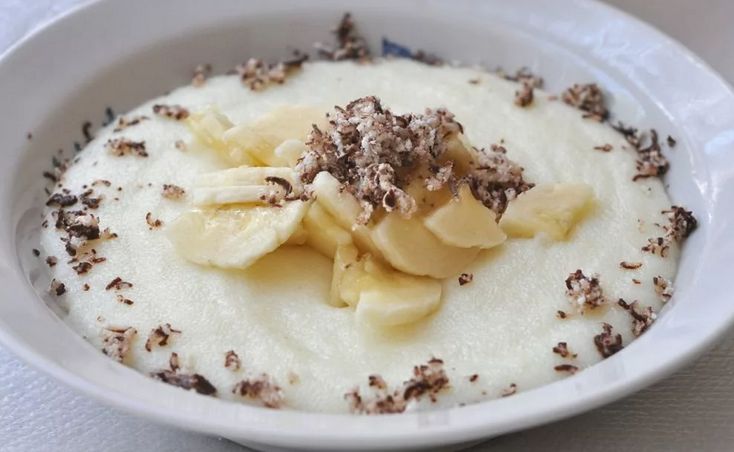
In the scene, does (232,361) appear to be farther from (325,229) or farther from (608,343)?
(608,343)

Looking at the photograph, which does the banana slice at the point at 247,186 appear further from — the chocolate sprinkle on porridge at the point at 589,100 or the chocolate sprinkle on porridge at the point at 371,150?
the chocolate sprinkle on porridge at the point at 589,100

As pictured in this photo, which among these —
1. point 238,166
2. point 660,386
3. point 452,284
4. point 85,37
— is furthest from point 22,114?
point 660,386

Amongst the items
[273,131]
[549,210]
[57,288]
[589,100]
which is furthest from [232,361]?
[589,100]

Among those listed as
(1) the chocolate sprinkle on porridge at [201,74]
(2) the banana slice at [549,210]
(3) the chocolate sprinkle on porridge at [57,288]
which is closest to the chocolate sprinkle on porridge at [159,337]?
(3) the chocolate sprinkle on porridge at [57,288]

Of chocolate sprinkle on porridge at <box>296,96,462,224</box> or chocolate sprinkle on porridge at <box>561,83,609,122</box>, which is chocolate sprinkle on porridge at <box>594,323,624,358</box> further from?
chocolate sprinkle on porridge at <box>561,83,609,122</box>

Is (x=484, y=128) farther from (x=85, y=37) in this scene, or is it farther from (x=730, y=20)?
(x=730, y=20)
